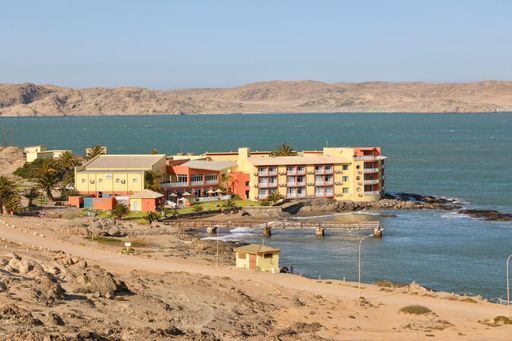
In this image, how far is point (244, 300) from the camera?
4181 cm

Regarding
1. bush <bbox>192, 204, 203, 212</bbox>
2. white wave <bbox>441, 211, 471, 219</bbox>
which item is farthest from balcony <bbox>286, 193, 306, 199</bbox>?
white wave <bbox>441, 211, 471, 219</bbox>

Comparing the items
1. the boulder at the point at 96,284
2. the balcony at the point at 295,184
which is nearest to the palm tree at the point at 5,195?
the balcony at the point at 295,184

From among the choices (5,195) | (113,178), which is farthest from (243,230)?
(5,195)

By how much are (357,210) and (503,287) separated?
39184 mm

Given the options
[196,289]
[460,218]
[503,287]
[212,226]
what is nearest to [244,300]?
[196,289]

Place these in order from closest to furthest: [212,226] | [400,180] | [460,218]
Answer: [212,226] < [460,218] < [400,180]

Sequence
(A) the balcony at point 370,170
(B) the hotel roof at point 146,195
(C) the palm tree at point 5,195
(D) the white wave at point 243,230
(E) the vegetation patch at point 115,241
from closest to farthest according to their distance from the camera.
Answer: (E) the vegetation patch at point 115,241, (C) the palm tree at point 5,195, (D) the white wave at point 243,230, (B) the hotel roof at point 146,195, (A) the balcony at point 370,170

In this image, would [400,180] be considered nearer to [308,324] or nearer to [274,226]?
[274,226]

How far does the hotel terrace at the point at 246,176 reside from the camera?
9044 centimetres

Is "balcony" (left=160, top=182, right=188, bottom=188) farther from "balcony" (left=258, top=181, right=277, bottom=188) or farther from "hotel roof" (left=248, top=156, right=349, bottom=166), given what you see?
"balcony" (left=258, top=181, right=277, bottom=188)

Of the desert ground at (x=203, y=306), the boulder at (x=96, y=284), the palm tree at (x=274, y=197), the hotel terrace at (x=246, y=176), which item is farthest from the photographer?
the palm tree at (x=274, y=197)

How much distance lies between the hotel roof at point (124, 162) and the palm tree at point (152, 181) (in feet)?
2.48

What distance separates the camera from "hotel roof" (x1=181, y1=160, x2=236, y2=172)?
9594 cm

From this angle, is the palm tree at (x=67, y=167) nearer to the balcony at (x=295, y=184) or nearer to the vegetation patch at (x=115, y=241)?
the balcony at (x=295, y=184)
